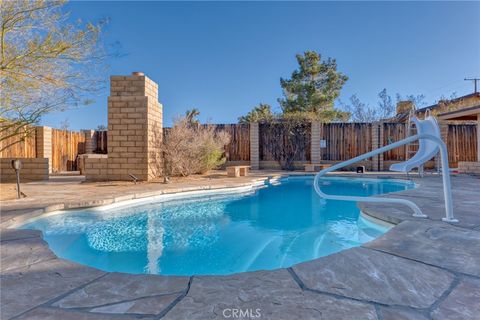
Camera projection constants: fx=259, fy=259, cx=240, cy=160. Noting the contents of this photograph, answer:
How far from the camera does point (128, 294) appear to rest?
4.39 ft

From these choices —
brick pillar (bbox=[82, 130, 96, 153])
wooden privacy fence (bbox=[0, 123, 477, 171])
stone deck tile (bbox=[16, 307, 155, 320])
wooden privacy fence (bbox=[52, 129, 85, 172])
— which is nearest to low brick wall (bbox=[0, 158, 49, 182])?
wooden privacy fence (bbox=[52, 129, 85, 172])

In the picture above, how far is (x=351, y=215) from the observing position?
416 cm

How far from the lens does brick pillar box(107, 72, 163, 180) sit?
23.2ft

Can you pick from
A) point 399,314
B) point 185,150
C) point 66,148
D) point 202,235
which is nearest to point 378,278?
point 399,314

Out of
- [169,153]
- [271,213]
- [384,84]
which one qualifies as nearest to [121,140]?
[169,153]

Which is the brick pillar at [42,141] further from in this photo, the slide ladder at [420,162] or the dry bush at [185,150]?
the slide ladder at [420,162]

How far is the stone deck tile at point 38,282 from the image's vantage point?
48.9 inches

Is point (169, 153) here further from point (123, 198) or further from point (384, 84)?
point (384, 84)

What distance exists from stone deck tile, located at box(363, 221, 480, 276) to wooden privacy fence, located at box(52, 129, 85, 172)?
12.7 m

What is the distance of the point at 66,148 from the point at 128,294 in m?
12.9

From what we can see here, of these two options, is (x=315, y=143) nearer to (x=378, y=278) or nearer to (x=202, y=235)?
(x=202, y=235)

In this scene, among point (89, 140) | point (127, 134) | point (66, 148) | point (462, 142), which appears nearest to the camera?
point (127, 134)

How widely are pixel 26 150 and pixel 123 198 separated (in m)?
8.71

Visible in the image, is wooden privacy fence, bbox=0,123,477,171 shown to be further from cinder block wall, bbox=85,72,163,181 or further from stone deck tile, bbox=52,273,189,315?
stone deck tile, bbox=52,273,189,315
